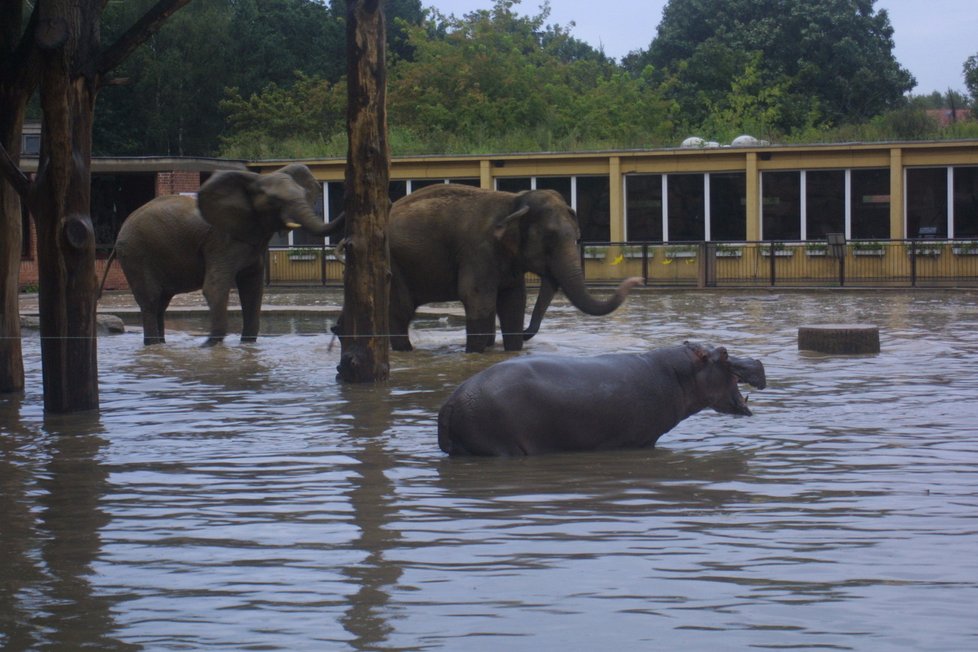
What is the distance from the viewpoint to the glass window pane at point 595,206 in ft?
118

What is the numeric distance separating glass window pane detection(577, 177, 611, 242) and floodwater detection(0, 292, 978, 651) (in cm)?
2343

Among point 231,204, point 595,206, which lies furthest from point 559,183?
point 231,204

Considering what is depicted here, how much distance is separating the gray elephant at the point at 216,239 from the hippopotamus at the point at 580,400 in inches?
285

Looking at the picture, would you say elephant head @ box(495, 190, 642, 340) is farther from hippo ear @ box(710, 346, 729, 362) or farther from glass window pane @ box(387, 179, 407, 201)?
glass window pane @ box(387, 179, 407, 201)

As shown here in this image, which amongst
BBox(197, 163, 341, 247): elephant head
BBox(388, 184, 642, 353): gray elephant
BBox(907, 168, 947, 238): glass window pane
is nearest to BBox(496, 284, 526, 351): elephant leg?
BBox(388, 184, 642, 353): gray elephant

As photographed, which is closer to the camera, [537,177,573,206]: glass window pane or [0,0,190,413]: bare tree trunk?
[0,0,190,413]: bare tree trunk

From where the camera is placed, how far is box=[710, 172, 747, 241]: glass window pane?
3491 centimetres

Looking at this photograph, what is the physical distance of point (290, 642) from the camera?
521cm

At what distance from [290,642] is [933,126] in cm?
3301

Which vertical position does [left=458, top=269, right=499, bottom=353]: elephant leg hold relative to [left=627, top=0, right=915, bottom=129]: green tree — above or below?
below

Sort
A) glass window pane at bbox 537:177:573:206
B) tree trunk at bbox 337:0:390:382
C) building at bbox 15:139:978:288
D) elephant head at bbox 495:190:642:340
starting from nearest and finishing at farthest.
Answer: tree trunk at bbox 337:0:390:382
elephant head at bbox 495:190:642:340
building at bbox 15:139:978:288
glass window pane at bbox 537:177:573:206

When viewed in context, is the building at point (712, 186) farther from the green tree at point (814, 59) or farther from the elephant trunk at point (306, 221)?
the green tree at point (814, 59)

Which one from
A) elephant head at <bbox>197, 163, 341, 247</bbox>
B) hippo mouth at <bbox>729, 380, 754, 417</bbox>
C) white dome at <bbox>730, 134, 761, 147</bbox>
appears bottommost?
hippo mouth at <bbox>729, 380, 754, 417</bbox>

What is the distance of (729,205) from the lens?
115ft
